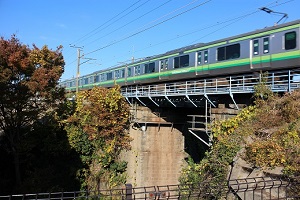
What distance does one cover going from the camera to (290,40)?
531 inches

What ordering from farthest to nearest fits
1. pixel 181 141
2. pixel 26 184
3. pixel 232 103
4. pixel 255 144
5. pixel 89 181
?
pixel 181 141 < pixel 89 181 < pixel 26 184 < pixel 232 103 < pixel 255 144

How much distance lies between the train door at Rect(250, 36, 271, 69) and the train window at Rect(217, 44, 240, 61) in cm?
97

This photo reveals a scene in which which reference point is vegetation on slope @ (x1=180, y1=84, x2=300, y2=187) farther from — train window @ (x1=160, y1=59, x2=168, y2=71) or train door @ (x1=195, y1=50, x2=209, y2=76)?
train window @ (x1=160, y1=59, x2=168, y2=71)

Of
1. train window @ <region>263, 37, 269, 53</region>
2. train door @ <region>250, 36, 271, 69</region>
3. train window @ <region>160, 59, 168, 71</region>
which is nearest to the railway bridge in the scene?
train window @ <region>160, 59, 168, 71</region>

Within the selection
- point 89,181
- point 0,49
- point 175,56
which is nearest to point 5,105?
point 0,49

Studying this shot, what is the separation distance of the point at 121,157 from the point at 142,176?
7.46 feet

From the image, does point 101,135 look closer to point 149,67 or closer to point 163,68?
point 163,68

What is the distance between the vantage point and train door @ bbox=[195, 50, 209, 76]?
18375 millimetres

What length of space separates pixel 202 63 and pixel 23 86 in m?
10.4

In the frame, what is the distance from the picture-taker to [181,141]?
72.4 feet

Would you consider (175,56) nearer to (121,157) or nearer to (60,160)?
(121,157)

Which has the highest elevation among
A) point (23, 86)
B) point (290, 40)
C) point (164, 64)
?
point (164, 64)

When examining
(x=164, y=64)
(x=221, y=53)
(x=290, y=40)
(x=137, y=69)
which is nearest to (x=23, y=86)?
(x=164, y=64)

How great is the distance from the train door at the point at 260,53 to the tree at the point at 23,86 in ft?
37.5
